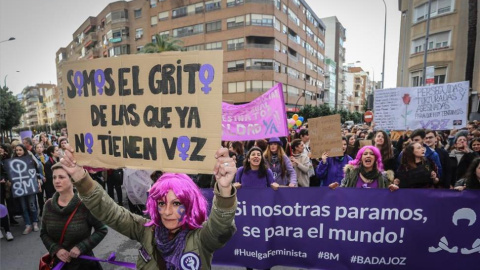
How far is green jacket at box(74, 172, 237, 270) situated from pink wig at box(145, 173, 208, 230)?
0.08m

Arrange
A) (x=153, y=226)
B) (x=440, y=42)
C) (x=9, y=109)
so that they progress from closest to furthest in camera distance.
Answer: (x=153, y=226)
(x=440, y=42)
(x=9, y=109)

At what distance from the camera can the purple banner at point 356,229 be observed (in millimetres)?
2709

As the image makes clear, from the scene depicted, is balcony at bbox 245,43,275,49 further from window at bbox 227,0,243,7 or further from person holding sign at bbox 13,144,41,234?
person holding sign at bbox 13,144,41,234

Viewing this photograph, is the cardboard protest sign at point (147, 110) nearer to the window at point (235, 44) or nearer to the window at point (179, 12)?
the window at point (235, 44)

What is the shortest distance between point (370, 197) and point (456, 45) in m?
21.4

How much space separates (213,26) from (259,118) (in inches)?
1326

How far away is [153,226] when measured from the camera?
1.68 meters

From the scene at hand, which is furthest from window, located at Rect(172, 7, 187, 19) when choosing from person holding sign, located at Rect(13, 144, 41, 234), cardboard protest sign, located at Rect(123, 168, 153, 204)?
cardboard protest sign, located at Rect(123, 168, 153, 204)

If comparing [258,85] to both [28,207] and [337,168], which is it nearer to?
[337,168]

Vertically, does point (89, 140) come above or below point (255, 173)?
above

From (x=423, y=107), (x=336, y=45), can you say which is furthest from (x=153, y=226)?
(x=336, y=45)

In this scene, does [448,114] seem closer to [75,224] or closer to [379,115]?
[379,115]

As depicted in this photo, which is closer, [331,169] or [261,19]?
[331,169]

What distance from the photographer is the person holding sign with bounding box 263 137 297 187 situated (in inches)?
169
